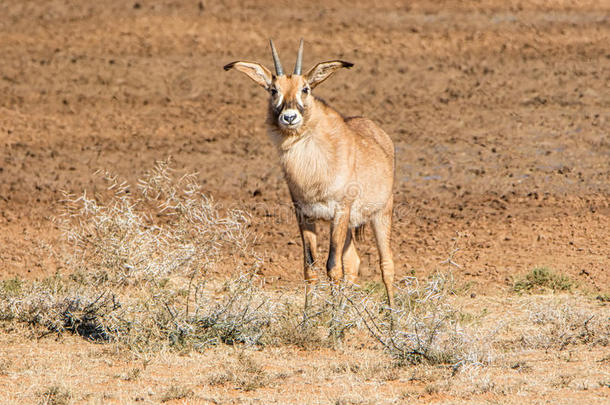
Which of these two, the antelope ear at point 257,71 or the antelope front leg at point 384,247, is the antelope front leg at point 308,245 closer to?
the antelope front leg at point 384,247

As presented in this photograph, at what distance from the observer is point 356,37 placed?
66.5ft

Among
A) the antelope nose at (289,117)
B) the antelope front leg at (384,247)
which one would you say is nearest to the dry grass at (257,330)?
the antelope front leg at (384,247)

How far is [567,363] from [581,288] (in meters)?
2.87

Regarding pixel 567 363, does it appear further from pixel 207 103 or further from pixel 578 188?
pixel 207 103

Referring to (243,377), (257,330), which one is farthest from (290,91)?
(243,377)

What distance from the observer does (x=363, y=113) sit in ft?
55.0

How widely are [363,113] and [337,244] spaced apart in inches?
331

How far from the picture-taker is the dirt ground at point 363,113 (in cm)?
1170

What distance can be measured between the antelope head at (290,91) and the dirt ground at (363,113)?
2.66 m

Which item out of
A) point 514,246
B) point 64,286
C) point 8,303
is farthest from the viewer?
point 514,246

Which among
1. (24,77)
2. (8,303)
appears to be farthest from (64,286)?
(24,77)

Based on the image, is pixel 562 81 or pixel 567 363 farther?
pixel 562 81

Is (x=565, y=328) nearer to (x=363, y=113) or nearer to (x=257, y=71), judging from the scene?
(x=257, y=71)

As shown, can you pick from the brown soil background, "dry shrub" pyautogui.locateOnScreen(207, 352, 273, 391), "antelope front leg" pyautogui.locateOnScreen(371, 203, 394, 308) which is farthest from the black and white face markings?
"dry shrub" pyautogui.locateOnScreen(207, 352, 273, 391)
